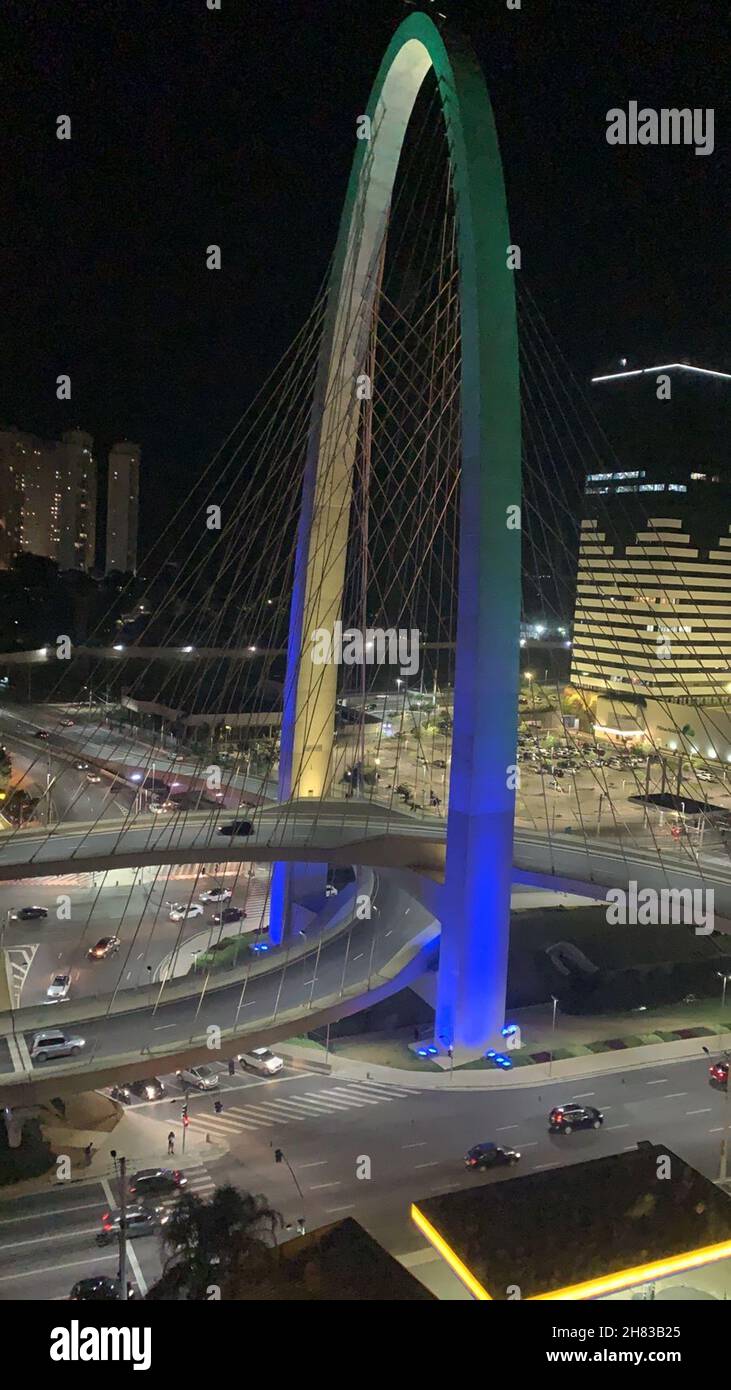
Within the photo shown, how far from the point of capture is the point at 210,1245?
Result: 6.84 meters

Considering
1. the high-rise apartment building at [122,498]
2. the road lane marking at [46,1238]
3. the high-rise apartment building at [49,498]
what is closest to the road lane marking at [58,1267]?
the road lane marking at [46,1238]

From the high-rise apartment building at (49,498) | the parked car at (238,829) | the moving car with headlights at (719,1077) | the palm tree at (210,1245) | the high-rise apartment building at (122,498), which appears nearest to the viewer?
the palm tree at (210,1245)

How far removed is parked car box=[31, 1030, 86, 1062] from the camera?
9.02m

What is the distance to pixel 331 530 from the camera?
14906 mm

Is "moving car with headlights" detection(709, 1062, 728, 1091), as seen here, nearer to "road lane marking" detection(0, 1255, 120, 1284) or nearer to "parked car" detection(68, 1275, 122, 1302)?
"road lane marking" detection(0, 1255, 120, 1284)

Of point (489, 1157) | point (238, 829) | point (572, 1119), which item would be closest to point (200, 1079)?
point (238, 829)

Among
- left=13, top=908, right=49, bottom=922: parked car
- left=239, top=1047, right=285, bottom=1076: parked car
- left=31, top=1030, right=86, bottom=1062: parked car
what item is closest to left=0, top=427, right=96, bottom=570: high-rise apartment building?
left=13, top=908, right=49, bottom=922: parked car

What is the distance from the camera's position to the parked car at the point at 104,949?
16266mm

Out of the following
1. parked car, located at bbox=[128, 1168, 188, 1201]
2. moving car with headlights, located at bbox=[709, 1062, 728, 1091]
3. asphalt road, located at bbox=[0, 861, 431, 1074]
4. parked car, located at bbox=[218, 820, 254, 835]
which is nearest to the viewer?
parked car, located at bbox=[128, 1168, 188, 1201]

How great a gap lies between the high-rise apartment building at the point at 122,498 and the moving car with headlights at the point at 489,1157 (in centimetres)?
5842

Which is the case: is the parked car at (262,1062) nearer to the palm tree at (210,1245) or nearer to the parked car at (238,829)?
the parked car at (238,829)

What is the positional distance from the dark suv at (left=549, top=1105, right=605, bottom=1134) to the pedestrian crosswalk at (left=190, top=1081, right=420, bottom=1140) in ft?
5.86
